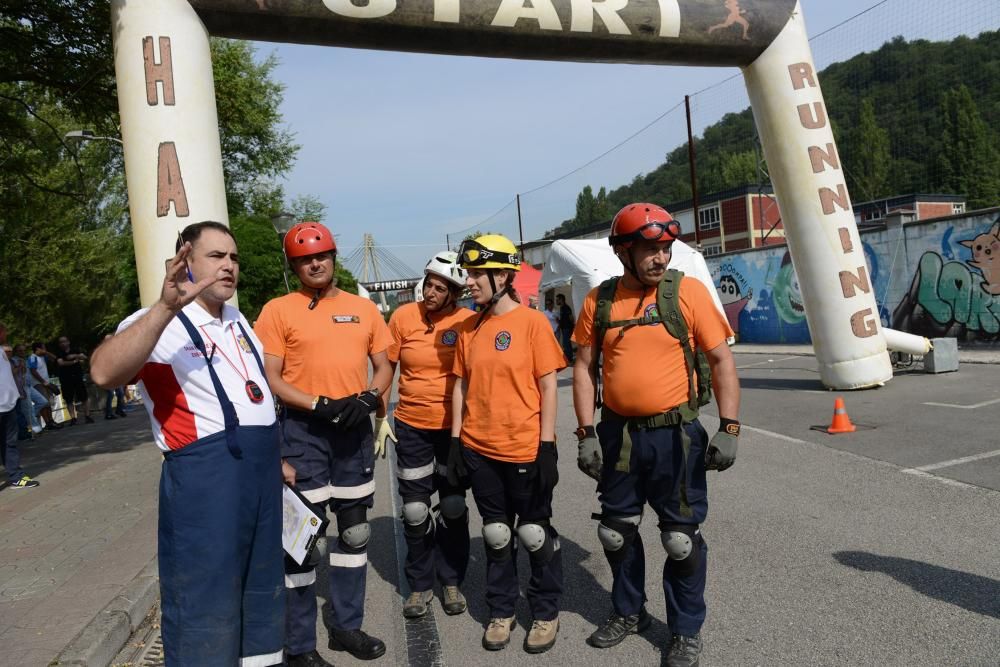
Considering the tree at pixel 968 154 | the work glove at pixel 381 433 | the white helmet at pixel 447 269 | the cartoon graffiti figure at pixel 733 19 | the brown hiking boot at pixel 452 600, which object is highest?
the tree at pixel 968 154

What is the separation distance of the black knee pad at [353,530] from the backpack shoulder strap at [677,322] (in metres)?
1.76

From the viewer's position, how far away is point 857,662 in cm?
322

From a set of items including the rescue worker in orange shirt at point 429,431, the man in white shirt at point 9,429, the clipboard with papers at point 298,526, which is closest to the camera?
the clipboard with papers at point 298,526

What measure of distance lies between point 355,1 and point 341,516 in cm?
607

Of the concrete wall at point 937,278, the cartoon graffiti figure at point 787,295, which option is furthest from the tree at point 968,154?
the concrete wall at point 937,278

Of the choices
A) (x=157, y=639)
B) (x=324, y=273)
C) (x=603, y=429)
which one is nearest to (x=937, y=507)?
(x=603, y=429)

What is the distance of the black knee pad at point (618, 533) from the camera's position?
3.58 m

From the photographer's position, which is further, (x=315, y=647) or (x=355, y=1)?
(x=355, y=1)

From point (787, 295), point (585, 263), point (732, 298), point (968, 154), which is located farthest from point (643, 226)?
point (968, 154)

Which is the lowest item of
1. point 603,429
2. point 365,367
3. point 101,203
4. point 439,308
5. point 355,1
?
point 603,429

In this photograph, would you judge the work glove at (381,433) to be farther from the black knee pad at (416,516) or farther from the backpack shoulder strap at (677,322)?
the backpack shoulder strap at (677,322)

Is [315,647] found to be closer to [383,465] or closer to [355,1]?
[383,465]

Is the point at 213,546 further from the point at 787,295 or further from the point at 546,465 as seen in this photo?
the point at 787,295

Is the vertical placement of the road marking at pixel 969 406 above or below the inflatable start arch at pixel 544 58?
below
